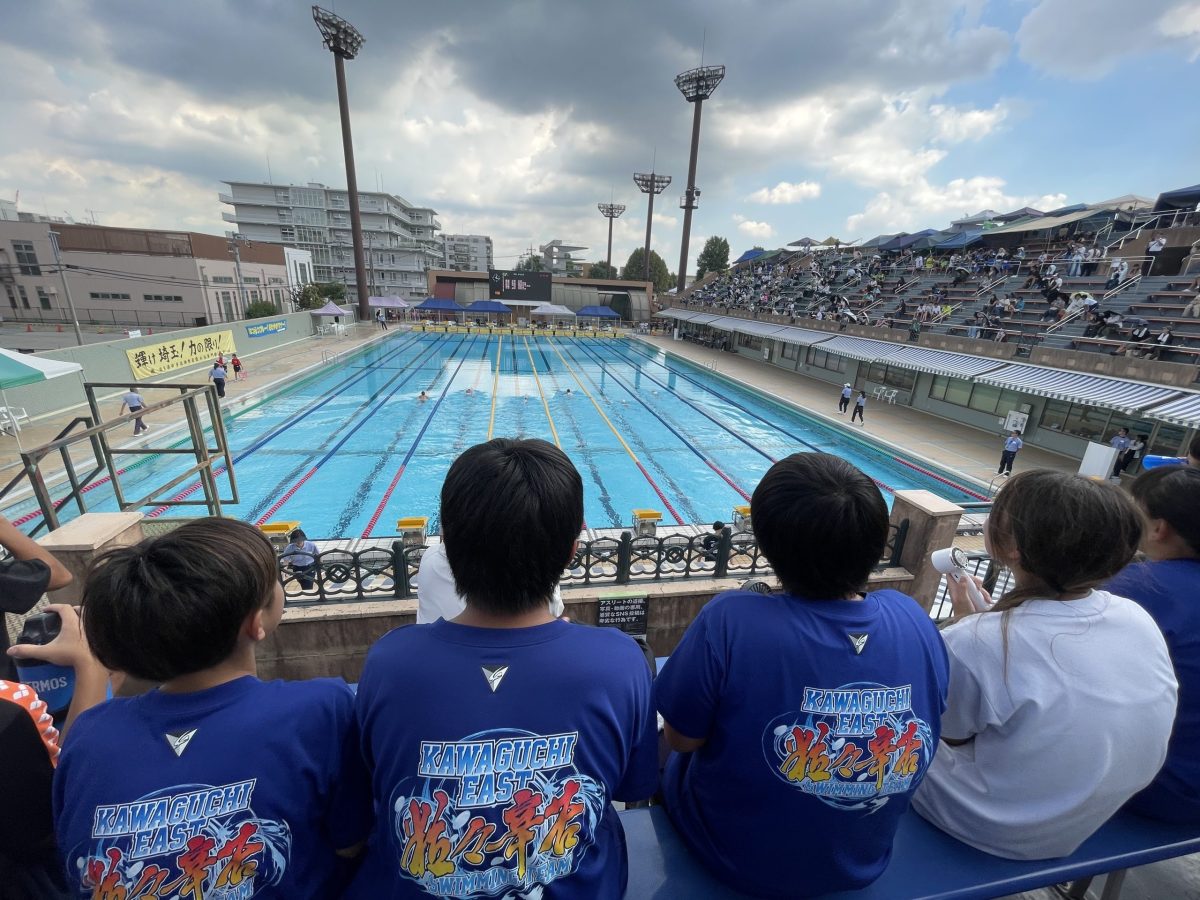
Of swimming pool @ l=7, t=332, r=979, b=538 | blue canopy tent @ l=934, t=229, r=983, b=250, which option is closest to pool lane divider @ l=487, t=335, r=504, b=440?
swimming pool @ l=7, t=332, r=979, b=538

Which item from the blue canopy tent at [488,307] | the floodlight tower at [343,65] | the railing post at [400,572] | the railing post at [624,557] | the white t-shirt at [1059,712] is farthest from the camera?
the blue canopy tent at [488,307]

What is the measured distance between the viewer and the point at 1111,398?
11070mm

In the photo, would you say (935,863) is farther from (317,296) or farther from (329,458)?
(317,296)

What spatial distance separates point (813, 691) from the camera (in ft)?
4.18

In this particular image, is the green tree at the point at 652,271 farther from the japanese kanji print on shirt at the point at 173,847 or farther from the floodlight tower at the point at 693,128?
the japanese kanji print on shirt at the point at 173,847

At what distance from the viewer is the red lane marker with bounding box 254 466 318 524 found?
9.77 m

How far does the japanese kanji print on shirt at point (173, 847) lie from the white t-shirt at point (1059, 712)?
1.96 meters

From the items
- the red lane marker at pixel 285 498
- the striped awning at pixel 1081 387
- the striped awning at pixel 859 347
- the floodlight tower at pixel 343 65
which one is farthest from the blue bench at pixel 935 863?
the floodlight tower at pixel 343 65

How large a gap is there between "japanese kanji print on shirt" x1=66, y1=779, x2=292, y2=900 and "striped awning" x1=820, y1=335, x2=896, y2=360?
67.6ft

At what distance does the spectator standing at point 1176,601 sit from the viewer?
65.6 inches

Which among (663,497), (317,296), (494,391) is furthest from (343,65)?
(663,497)

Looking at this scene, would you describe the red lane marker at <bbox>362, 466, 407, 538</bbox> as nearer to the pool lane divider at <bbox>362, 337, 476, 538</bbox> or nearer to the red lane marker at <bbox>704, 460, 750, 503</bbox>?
the pool lane divider at <bbox>362, 337, 476, 538</bbox>

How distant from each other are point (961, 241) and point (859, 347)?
12920mm

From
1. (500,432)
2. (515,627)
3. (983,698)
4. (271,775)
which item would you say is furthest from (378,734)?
(500,432)
